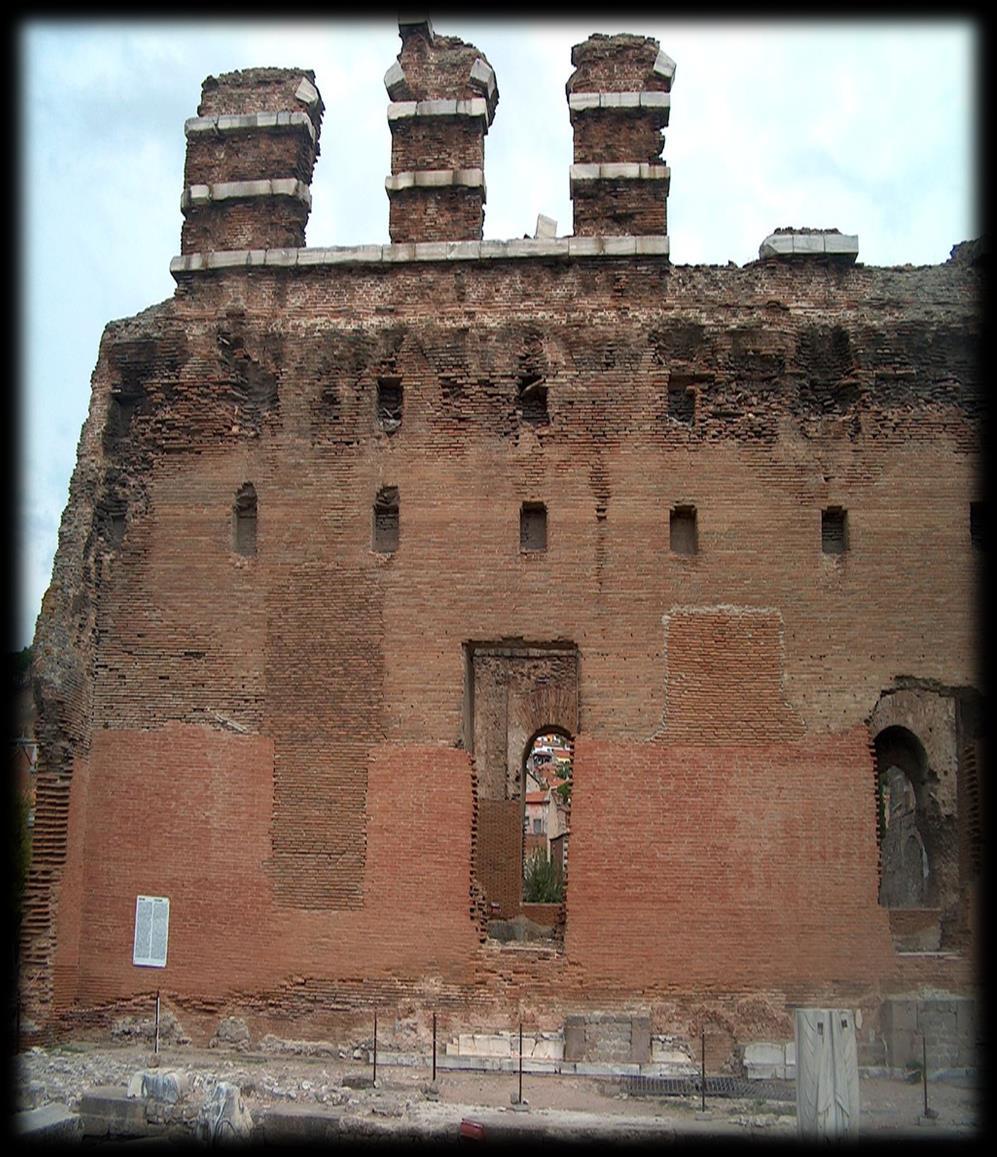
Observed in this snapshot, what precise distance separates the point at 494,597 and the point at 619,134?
5.21 m

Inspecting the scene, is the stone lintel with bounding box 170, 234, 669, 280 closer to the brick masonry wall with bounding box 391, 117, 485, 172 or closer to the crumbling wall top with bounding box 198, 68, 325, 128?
the brick masonry wall with bounding box 391, 117, 485, 172

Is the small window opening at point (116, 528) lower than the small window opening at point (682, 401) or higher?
lower

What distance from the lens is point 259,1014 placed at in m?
11.7

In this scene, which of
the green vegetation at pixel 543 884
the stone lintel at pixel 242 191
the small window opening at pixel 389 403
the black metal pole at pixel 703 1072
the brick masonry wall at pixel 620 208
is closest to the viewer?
the black metal pole at pixel 703 1072

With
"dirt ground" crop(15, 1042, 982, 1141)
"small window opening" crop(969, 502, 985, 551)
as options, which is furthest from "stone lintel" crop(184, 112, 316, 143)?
"dirt ground" crop(15, 1042, 982, 1141)

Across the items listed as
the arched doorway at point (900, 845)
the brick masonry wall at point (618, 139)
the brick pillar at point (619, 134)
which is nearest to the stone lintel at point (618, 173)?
the brick pillar at point (619, 134)

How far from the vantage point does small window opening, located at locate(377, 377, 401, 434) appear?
12766 millimetres

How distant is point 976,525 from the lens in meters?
12.2

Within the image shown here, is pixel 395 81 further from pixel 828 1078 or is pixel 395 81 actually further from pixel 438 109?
pixel 828 1078

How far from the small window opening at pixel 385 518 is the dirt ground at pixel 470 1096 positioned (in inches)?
198

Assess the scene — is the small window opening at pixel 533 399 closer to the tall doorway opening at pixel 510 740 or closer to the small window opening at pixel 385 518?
the small window opening at pixel 385 518

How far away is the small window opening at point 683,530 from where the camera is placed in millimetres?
12281

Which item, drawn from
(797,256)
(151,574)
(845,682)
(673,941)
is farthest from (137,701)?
(797,256)

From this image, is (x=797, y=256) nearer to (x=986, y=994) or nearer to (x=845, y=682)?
(x=845, y=682)
